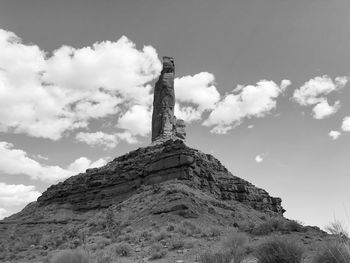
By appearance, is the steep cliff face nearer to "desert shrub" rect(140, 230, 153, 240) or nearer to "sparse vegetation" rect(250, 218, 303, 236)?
"desert shrub" rect(140, 230, 153, 240)

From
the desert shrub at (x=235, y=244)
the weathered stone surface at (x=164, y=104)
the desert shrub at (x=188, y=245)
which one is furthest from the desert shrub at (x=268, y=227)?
the weathered stone surface at (x=164, y=104)

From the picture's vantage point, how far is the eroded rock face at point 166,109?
87.8 meters

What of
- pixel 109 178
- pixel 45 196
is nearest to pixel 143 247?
pixel 109 178

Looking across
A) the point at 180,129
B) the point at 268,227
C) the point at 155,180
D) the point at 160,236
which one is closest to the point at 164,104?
the point at 180,129

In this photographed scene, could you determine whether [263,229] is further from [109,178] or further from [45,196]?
[45,196]

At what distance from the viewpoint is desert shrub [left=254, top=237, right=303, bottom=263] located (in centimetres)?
1265

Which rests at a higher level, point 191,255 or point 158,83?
point 158,83

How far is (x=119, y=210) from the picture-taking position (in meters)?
51.7

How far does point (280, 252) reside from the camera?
12633 millimetres

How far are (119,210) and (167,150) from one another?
41.0 ft

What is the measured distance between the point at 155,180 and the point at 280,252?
46156 millimetres

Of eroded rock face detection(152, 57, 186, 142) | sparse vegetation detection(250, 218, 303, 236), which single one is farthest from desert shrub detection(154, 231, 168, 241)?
eroded rock face detection(152, 57, 186, 142)

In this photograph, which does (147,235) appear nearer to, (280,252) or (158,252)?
(158,252)

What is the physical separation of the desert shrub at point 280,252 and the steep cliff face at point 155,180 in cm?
3856
